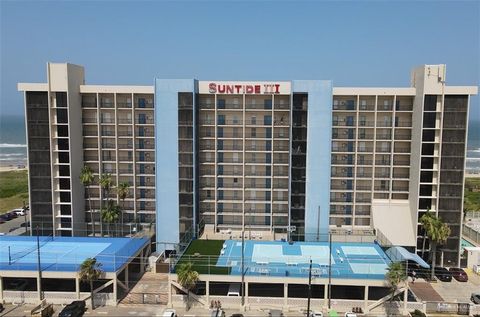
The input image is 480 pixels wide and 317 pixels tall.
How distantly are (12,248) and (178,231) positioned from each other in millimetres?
22709

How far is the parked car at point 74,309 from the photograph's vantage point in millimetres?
45719

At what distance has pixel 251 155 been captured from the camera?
68000 mm

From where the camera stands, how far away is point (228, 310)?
160ft

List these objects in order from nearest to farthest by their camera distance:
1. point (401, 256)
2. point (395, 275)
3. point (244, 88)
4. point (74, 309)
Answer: point (395, 275) → point (74, 309) → point (401, 256) → point (244, 88)

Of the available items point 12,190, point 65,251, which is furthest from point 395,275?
point 12,190

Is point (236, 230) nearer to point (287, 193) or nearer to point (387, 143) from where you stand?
point (287, 193)

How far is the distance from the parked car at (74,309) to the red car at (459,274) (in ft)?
161

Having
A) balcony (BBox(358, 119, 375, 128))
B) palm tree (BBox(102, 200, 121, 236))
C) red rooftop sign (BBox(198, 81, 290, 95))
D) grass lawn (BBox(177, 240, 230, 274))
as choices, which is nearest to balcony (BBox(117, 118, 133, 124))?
red rooftop sign (BBox(198, 81, 290, 95))

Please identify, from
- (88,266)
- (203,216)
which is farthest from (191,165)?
(88,266)

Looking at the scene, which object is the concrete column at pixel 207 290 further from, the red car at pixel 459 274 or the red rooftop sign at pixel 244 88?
the red car at pixel 459 274

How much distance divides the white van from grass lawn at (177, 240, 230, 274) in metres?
2.51

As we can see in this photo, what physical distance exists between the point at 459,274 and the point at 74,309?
5014cm

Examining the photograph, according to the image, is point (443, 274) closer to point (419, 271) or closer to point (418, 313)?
point (419, 271)

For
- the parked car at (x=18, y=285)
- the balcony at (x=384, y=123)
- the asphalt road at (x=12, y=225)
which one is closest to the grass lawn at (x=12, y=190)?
the asphalt road at (x=12, y=225)
